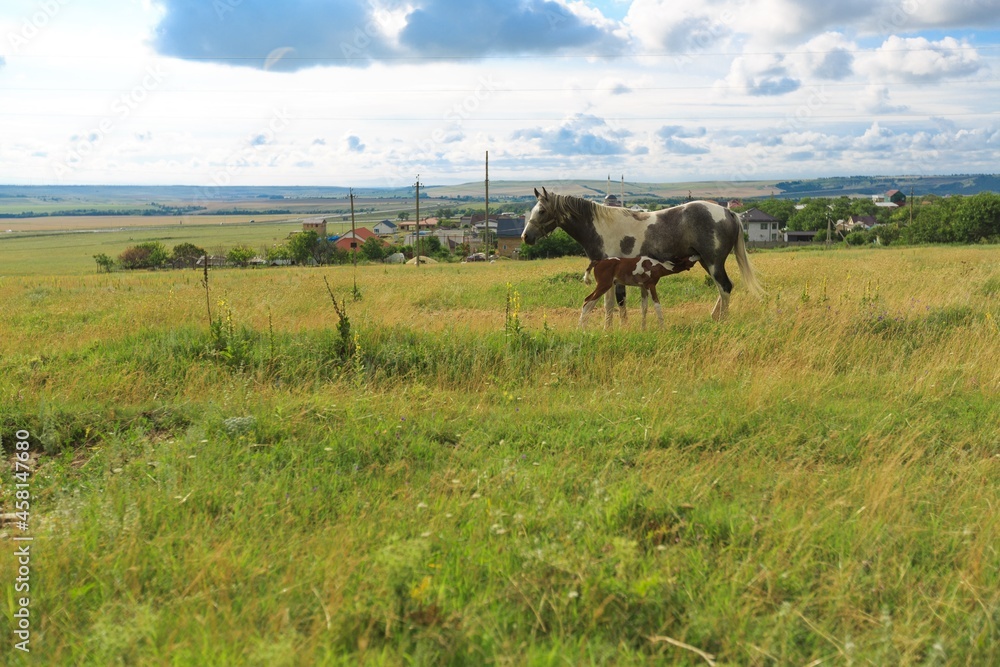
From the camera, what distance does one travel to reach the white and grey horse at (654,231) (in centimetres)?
1044

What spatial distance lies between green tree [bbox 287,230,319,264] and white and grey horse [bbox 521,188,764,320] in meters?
72.4

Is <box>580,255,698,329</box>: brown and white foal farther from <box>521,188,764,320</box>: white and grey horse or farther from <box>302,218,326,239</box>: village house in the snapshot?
<box>302,218,326,239</box>: village house

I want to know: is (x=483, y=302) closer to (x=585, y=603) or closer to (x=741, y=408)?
(x=741, y=408)

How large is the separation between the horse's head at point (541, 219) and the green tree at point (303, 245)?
71891 mm

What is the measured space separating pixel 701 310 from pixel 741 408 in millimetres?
6288

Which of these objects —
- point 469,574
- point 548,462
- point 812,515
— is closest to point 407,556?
point 469,574

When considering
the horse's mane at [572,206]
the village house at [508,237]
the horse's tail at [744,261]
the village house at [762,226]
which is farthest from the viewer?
the village house at [762,226]

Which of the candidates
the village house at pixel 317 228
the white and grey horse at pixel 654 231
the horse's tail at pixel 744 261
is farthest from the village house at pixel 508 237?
the white and grey horse at pixel 654 231

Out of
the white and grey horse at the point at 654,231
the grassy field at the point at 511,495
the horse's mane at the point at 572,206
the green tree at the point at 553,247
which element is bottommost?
the green tree at the point at 553,247

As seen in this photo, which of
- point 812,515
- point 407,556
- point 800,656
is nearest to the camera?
point 800,656

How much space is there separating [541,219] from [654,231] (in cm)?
175

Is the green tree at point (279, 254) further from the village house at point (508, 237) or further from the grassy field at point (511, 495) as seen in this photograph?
the grassy field at point (511, 495)

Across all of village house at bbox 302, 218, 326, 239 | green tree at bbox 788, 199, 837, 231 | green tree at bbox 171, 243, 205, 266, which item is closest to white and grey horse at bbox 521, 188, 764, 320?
green tree at bbox 171, 243, 205, 266

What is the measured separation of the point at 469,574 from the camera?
346 centimetres
